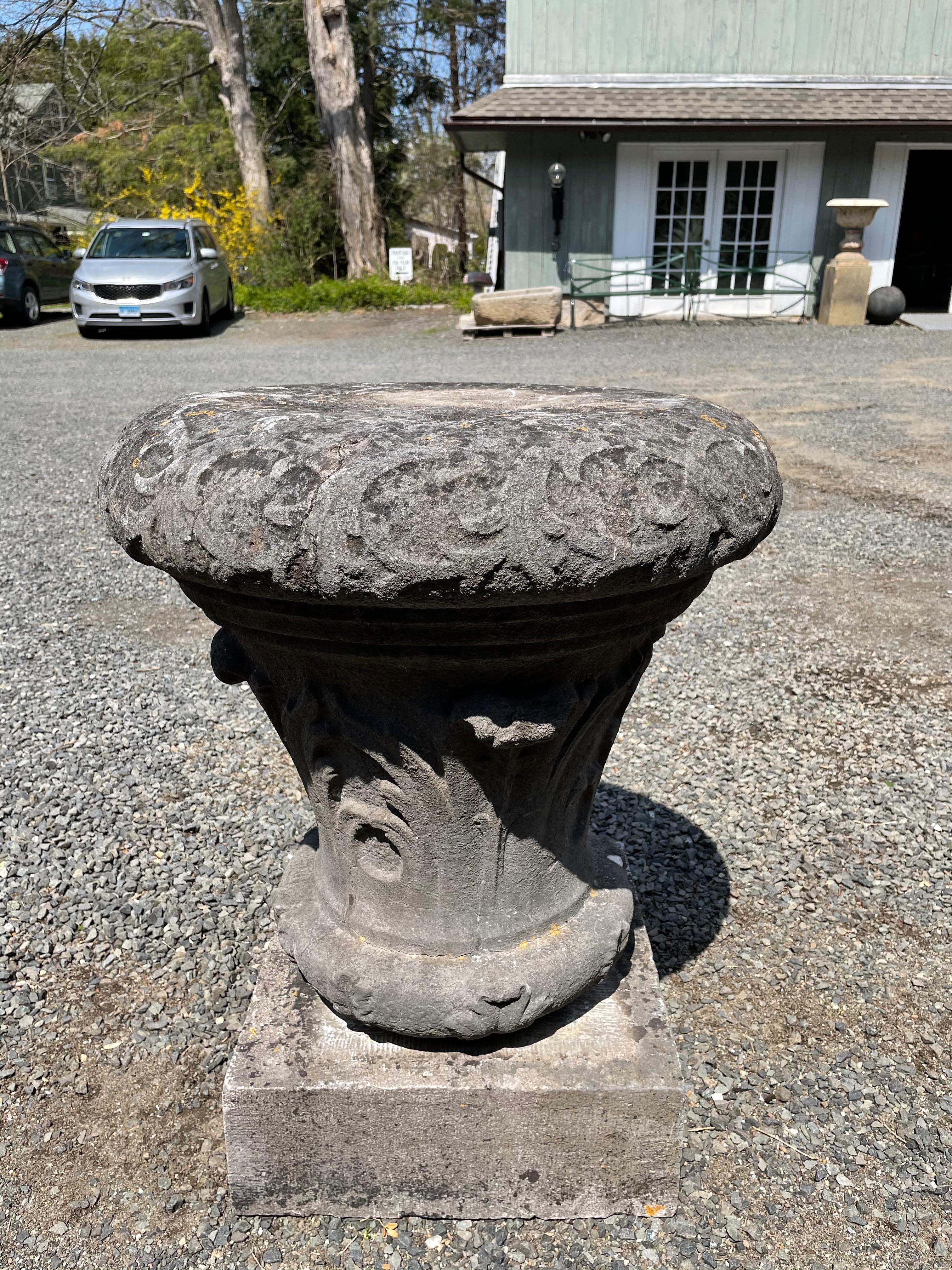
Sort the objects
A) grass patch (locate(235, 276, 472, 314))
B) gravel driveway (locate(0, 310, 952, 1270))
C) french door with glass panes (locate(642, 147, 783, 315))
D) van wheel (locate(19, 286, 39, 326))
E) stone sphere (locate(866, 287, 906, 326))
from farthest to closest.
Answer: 1. grass patch (locate(235, 276, 472, 314))
2. van wheel (locate(19, 286, 39, 326))
3. french door with glass panes (locate(642, 147, 783, 315))
4. stone sphere (locate(866, 287, 906, 326))
5. gravel driveway (locate(0, 310, 952, 1270))

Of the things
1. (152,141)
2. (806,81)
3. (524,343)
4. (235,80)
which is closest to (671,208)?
(806,81)

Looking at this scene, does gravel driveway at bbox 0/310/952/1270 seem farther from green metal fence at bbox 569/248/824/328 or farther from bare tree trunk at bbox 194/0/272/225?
bare tree trunk at bbox 194/0/272/225

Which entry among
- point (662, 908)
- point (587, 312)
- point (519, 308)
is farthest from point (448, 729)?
point (587, 312)

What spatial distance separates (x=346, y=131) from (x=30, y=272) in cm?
520

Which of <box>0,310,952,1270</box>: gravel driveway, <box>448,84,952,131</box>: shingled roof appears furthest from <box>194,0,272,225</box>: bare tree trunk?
<box>0,310,952,1270</box>: gravel driveway

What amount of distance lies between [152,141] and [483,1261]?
21.5 meters

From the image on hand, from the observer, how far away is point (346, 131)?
1499 cm

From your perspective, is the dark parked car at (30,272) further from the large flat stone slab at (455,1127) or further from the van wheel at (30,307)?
the large flat stone slab at (455,1127)

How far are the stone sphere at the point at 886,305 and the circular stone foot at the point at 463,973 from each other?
1275 cm

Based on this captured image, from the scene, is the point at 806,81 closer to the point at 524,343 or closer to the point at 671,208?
the point at 671,208

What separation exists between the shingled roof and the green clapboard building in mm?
51

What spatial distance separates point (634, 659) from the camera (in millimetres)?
1760

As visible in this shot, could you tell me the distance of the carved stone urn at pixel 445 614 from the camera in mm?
1275

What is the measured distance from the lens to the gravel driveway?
1738mm
